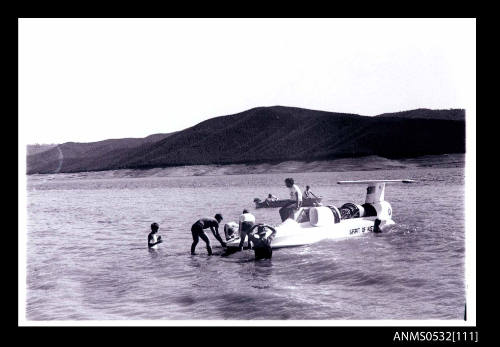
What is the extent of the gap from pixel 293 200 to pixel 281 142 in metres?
90.3

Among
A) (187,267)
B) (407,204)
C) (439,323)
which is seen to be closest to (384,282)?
(439,323)

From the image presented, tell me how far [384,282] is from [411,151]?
87.6 m

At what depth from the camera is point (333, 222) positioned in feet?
64.5

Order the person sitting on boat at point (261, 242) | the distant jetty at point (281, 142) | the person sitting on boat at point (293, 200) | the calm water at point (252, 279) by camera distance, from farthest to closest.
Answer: the distant jetty at point (281, 142) → the person sitting on boat at point (293, 200) → the person sitting on boat at point (261, 242) → the calm water at point (252, 279)

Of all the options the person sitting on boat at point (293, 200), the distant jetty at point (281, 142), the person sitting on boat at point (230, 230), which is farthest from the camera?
the distant jetty at point (281, 142)

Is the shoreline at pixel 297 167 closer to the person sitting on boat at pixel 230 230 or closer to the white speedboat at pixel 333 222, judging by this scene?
the white speedboat at pixel 333 222

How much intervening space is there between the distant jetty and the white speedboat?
69.6 meters

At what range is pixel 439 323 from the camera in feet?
33.4

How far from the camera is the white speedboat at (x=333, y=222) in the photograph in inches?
714

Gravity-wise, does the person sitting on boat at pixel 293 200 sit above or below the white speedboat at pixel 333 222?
above

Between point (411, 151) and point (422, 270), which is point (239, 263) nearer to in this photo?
point (422, 270)

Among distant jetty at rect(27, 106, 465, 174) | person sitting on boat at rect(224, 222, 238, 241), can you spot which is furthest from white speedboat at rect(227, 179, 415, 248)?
distant jetty at rect(27, 106, 465, 174)

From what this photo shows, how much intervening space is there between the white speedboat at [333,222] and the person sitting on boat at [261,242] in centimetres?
29

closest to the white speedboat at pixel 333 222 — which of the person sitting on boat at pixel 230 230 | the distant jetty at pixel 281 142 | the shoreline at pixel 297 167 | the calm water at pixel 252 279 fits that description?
the person sitting on boat at pixel 230 230
